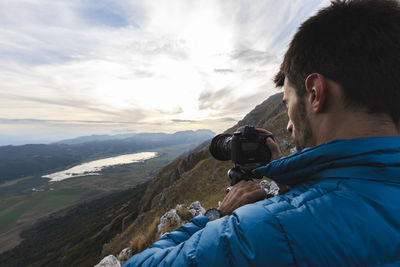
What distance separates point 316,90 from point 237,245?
125 cm

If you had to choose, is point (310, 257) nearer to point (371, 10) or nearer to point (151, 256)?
point (151, 256)

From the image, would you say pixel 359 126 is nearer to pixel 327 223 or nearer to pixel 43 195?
pixel 327 223

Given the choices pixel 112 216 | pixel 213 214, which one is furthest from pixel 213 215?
pixel 112 216

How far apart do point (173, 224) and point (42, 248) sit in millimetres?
89625

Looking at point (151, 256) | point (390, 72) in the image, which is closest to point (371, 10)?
point (390, 72)

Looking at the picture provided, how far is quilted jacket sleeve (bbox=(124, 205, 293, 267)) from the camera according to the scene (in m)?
0.95

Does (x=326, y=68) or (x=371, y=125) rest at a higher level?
(x=326, y=68)

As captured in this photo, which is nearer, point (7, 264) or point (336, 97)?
point (336, 97)

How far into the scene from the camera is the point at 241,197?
1.67m

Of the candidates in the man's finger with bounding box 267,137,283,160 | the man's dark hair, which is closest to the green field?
the man's finger with bounding box 267,137,283,160

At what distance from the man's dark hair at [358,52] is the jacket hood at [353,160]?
29 centimetres

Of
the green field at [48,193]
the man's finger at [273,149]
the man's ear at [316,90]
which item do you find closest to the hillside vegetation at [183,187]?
the man's finger at [273,149]

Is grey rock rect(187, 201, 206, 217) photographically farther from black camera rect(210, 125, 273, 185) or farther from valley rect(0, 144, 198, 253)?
valley rect(0, 144, 198, 253)

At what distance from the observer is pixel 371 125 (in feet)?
3.94
